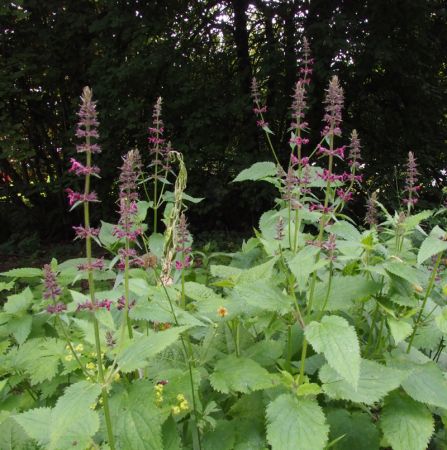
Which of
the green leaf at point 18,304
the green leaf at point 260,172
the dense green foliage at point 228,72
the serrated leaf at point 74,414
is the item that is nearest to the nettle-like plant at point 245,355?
the serrated leaf at point 74,414

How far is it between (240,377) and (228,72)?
972 cm

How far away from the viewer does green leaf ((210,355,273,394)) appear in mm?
1694

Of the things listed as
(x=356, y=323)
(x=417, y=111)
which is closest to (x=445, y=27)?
(x=417, y=111)

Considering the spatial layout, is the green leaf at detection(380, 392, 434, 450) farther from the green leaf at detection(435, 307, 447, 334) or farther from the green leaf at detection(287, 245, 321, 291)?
the green leaf at detection(287, 245, 321, 291)

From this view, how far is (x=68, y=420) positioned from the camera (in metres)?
1.34

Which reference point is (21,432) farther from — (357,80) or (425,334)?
(357,80)

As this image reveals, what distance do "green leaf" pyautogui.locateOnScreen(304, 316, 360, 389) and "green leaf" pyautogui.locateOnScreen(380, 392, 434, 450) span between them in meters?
0.43

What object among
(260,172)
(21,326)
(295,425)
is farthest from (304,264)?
(21,326)

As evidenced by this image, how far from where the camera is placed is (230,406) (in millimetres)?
2100

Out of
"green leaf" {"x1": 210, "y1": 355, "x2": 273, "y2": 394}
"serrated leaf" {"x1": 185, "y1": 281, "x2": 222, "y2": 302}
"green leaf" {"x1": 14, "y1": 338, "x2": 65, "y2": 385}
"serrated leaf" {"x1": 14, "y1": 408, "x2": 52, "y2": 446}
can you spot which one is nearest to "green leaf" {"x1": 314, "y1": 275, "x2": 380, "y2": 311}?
"green leaf" {"x1": 210, "y1": 355, "x2": 273, "y2": 394}

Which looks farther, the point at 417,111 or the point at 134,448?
the point at 417,111

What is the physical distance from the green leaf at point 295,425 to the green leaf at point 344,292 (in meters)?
0.39

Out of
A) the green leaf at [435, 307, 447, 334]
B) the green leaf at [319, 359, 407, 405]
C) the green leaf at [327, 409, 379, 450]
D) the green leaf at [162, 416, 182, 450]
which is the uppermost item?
the green leaf at [435, 307, 447, 334]

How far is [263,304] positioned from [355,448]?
0.69 meters
